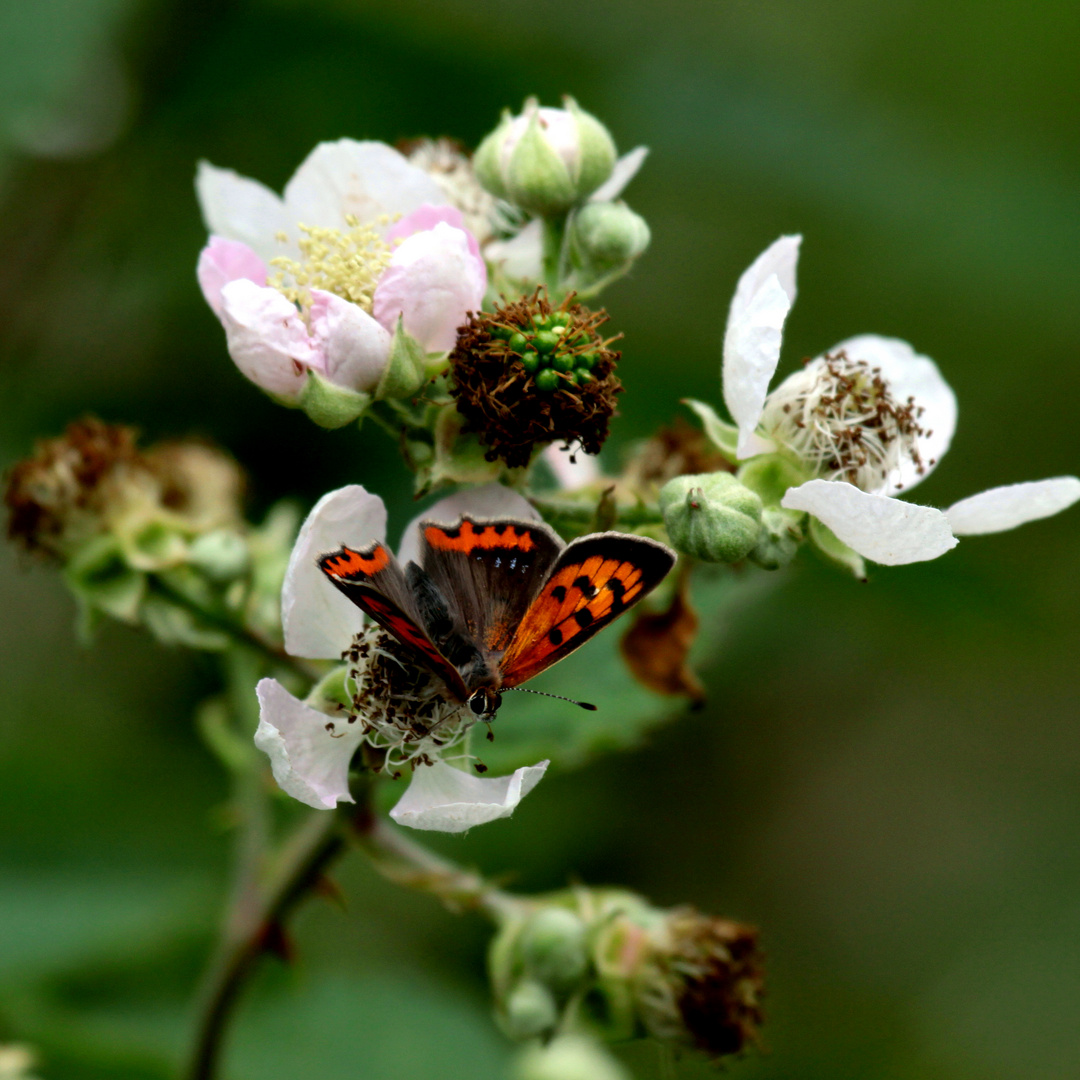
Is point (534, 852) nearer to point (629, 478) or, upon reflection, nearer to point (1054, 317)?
point (629, 478)

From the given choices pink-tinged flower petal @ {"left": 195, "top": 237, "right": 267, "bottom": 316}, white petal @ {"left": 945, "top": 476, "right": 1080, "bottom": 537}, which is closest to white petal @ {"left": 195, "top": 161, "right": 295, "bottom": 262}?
pink-tinged flower petal @ {"left": 195, "top": 237, "right": 267, "bottom": 316}

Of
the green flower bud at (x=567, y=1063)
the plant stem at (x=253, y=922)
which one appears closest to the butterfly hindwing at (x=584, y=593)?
the plant stem at (x=253, y=922)

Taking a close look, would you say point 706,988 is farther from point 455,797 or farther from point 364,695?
point 364,695

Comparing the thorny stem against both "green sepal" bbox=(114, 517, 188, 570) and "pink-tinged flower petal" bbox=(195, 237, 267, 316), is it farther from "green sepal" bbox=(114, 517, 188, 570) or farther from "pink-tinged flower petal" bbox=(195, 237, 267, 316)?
"pink-tinged flower petal" bbox=(195, 237, 267, 316)

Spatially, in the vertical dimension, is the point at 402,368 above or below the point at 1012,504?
below

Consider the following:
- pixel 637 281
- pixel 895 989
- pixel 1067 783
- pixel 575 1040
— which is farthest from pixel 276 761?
pixel 1067 783

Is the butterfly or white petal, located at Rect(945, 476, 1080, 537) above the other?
white petal, located at Rect(945, 476, 1080, 537)

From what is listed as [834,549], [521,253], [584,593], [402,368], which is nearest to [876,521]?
[834,549]
